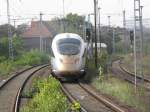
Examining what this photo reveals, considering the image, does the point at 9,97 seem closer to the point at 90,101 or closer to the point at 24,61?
the point at 90,101

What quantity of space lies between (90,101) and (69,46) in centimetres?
992

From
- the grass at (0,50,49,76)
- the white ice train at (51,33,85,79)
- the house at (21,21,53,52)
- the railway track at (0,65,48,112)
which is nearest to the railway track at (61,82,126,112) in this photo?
the white ice train at (51,33,85,79)

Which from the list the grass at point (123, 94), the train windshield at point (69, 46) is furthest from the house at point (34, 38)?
the grass at point (123, 94)

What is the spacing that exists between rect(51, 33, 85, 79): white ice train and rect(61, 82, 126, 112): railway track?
1786 millimetres

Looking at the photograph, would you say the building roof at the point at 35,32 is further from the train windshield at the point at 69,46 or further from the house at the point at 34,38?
the train windshield at the point at 69,46

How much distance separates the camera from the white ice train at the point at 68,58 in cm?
3222

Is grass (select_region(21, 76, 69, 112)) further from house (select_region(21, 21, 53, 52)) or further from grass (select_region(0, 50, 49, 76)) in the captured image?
house (select_region(21, 21, 53, 52))

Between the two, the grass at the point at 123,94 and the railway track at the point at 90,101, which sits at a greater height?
the grass at the point at 123,94

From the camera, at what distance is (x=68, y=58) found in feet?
106

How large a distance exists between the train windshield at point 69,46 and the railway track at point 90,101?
2647mm

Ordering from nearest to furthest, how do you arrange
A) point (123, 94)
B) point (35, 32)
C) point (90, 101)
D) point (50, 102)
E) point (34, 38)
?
point (50, 102), point (90, 101), point (123, 94), point (34, 38), point (35, 32)

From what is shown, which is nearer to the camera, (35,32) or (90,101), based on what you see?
(90,101)

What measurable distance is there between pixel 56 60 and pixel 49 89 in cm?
1442

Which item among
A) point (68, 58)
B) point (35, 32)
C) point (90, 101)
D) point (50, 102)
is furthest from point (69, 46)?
point (35, 32)
